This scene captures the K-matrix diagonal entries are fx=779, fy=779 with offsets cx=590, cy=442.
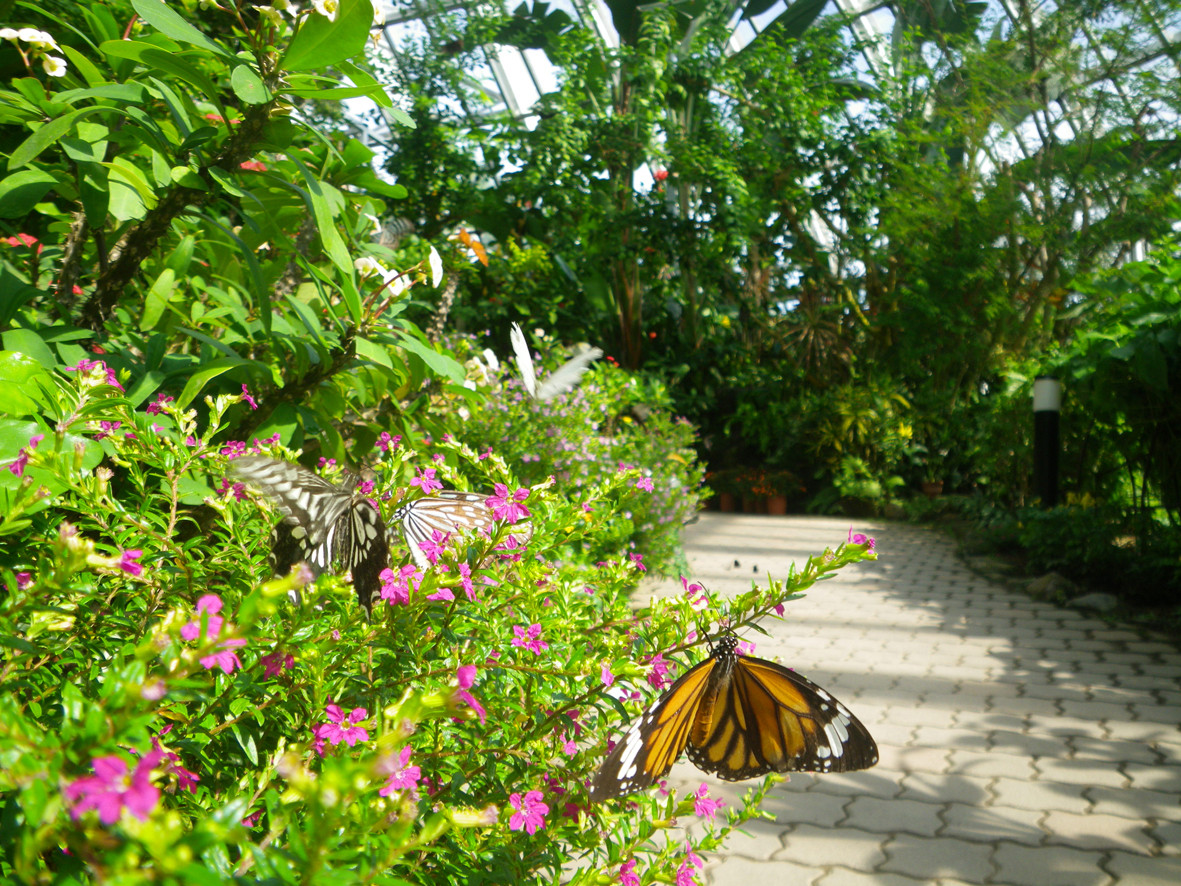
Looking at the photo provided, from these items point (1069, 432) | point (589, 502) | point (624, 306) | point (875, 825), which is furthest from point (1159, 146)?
point (589, 502)

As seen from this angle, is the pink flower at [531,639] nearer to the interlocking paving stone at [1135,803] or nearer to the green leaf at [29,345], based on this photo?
the green leaf at [29,345]

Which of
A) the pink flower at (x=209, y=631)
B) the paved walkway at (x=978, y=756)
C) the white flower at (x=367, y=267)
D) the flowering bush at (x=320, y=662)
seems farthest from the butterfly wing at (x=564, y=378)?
the pink flower at (x=209, y=631)

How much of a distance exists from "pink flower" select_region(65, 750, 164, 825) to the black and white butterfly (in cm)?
58

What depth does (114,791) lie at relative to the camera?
42 cm

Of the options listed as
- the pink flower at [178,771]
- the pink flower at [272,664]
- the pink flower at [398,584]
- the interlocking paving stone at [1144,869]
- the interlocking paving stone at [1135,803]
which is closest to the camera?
the pink flower at [178,771]

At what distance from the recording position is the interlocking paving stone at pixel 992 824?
2.30 meters

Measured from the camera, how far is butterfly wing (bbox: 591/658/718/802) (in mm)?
1007

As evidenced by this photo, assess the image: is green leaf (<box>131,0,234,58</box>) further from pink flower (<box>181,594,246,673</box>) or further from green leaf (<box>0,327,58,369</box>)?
pink flower (<box>181,594,246,673</box>)

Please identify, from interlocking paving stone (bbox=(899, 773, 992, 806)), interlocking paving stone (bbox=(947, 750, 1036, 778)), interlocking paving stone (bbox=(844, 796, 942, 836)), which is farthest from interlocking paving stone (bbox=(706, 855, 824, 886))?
interlocking paving stone (bbox=(947, 750, 1036, 778))

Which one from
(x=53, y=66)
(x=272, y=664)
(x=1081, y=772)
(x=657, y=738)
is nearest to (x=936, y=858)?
(x=1081, y=772)

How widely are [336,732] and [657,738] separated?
472 millimetres

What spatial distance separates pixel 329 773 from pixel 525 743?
0.60 meters

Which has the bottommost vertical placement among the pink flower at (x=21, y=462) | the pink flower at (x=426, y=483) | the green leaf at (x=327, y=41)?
the pink flower at (x=426, y=483)

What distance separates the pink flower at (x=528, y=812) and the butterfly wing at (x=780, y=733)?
41 centimetres
